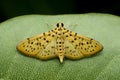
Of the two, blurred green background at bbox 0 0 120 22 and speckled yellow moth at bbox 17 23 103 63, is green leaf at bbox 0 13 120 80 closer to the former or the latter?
speckled yellow moth at bbox 17 23 103 63

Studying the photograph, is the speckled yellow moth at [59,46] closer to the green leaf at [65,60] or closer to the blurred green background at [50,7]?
the green leaf at [65,60]

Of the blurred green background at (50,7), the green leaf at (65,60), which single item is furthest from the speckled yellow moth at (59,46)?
the blurred green background at (50,7)

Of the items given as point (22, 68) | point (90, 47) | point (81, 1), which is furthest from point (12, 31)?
point (81, 1)

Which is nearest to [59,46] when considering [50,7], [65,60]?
[65,60]

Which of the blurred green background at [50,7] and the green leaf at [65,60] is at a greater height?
the green leaf at [65,60]

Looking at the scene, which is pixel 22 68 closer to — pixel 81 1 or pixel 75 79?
pixel 75 79

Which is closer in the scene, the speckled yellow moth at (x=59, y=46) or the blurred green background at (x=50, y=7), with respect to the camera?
the speckled yellow moth at (x=59, y=46)
